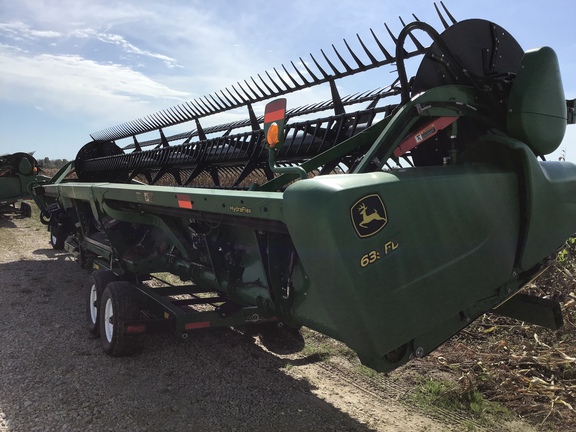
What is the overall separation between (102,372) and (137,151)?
478cm

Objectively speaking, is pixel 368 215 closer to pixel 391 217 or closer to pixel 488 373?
pixel 391 217

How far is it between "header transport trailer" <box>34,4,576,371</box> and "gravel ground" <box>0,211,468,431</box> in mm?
337

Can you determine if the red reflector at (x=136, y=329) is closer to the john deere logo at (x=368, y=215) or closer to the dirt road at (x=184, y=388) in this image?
the dirt road at (x=184, y=388)

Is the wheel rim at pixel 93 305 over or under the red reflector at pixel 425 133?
under

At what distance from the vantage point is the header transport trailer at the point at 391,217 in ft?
6.40

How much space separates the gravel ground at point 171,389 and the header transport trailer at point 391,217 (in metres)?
0.34

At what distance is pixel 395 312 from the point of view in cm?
203

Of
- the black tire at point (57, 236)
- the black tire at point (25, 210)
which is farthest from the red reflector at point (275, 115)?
the black tire at point (25, 210)

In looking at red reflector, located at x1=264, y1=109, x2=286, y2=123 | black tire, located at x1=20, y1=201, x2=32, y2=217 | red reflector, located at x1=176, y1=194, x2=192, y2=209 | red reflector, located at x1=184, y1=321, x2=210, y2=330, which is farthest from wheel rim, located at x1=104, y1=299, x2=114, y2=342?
black tire, located at x1=20, y1=201, x2=32, y2=217

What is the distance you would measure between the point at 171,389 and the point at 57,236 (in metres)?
5.93

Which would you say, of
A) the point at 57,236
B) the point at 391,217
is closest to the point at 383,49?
the point at 391,217

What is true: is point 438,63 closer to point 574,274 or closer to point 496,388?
point 496,388

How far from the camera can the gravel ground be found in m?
2.87

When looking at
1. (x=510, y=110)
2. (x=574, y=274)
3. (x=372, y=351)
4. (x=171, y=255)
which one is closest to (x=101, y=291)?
(x=171, y=255)
